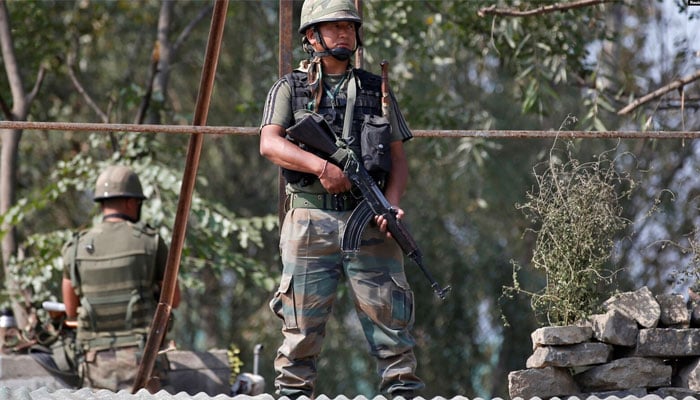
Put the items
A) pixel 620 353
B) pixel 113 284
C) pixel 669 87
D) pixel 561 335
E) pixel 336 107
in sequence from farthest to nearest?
pixel 669 87, pixel 113 284, pixel 620 353, pixel 561 335, pixel 336 107

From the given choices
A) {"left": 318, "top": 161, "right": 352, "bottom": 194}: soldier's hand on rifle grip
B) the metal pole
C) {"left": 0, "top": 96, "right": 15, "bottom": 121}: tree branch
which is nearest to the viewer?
{"left": 318, "top": 161, "right": 352, "bottom": 194}: soldier's hand on rifle grip

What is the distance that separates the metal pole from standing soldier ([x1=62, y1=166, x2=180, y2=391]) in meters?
0.56

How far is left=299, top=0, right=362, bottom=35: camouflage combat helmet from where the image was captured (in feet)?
16.9

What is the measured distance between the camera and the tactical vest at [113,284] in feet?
23.6

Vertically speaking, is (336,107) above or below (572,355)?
above

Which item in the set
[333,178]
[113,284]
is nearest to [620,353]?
[333,178]

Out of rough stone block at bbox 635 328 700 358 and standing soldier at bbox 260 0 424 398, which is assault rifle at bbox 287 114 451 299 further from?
rough stone block at bbox 635 328 700 358

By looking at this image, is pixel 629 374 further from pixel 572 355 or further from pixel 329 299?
pixel 329 299

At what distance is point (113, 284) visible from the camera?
7.19m

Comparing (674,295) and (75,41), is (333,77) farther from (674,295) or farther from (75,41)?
(75,41)

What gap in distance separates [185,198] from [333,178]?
4.85 feet

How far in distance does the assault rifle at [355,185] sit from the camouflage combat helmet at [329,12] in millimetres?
404

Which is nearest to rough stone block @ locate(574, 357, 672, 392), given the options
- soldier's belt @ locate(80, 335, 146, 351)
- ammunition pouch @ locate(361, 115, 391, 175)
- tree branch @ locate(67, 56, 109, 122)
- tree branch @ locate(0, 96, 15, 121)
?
ammunition pouch @ locate(361, 115, 391, 175)

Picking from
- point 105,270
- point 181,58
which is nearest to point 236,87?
point 181,58
